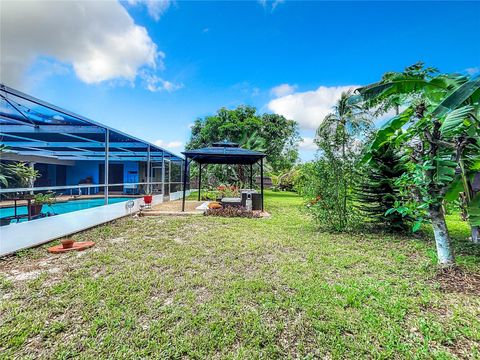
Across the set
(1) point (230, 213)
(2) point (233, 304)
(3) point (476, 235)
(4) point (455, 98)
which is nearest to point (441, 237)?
(4) point (455, 98)

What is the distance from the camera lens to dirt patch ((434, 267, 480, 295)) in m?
3.57

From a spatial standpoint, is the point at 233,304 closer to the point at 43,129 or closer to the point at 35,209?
the point at 35,209

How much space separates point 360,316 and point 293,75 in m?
15.1

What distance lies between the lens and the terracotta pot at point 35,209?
19.1 ft

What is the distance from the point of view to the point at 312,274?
4.15 metres

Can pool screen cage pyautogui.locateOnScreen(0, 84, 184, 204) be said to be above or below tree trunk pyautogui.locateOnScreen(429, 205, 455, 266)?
above

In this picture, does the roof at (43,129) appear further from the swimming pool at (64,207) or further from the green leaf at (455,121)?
the green leaf at (455,121)

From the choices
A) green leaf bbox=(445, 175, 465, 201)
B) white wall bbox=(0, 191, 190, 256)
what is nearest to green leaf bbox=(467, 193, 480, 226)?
green leaf bbox=(445, 175, 465, 201)

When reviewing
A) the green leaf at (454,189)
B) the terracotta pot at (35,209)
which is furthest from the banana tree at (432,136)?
the terracotta pot at (35,209)

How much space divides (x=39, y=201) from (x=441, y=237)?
9124mm

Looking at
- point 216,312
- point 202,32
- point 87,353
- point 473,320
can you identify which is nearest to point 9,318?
point 87,353

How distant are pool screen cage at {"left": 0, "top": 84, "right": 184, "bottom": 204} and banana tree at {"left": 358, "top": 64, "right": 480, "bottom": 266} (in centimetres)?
763

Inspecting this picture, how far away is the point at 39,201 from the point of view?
6.14 metres

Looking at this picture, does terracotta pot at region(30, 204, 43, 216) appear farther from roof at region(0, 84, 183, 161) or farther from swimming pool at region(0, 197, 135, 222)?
roof at region(0, 84, 183, 161)
